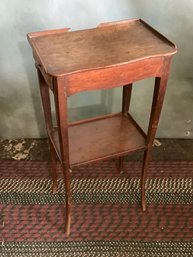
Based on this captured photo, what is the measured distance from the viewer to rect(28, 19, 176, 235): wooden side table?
39.6 inches

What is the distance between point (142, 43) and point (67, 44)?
269 mm

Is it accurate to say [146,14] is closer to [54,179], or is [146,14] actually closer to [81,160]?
[81,160]

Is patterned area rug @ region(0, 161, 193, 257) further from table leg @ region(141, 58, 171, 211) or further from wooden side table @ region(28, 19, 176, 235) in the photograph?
table leg @ region(141, 58, 171, 211)

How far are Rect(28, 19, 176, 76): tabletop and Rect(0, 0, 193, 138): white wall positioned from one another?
0.27 meters

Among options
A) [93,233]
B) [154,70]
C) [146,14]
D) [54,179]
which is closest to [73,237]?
[93,233]

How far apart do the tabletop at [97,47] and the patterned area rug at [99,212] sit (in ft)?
2.77

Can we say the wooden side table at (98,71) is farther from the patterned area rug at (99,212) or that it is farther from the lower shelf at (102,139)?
the patterned area rug at (99,212)

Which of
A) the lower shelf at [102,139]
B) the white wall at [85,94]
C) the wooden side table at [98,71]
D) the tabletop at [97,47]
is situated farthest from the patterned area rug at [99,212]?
the tabletop at [97,47]

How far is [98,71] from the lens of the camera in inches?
39.2

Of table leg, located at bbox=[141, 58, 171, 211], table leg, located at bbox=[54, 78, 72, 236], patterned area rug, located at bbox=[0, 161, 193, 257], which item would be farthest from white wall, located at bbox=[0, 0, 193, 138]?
table leg, located at bbox=[54, 78, 72, 236]

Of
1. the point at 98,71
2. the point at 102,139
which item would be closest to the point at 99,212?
the point at 102,139

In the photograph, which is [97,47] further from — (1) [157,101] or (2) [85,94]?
(2) [85,94]

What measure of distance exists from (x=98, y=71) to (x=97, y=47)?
6.2 inches

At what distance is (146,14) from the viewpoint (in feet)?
4.87
